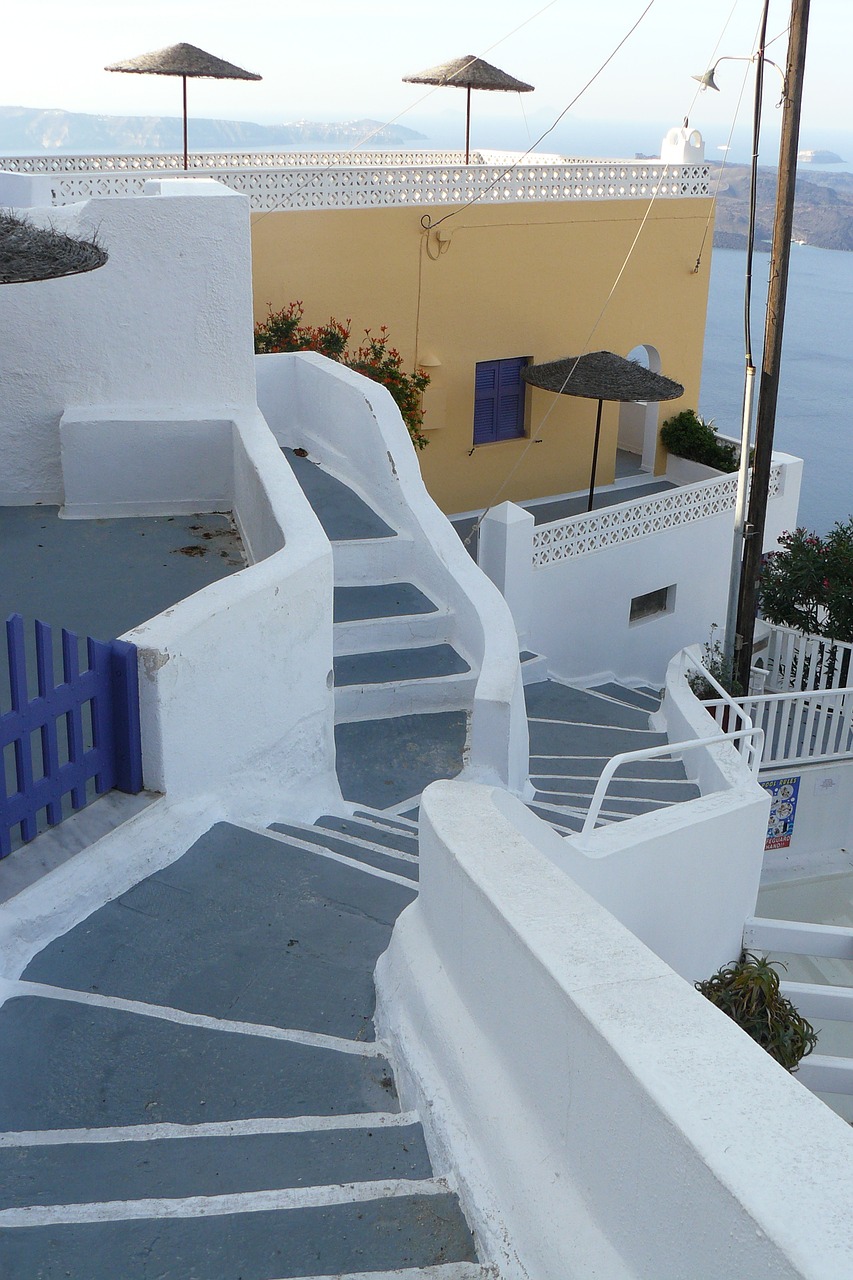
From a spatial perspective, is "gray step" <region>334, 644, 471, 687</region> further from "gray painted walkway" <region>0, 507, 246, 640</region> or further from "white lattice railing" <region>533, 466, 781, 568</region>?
"white lattice railing" <region>533, 466, 781, 568</region>

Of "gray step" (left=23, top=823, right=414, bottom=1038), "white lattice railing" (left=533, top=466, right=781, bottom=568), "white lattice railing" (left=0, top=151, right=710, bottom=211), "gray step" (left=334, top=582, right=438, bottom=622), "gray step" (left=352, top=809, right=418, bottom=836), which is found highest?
"white lattice railing" (left=0, top=151, right=710, bottom=211)

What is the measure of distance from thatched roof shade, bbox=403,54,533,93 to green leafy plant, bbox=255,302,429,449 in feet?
14.9

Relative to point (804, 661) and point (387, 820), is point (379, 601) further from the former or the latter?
point (804, 661)

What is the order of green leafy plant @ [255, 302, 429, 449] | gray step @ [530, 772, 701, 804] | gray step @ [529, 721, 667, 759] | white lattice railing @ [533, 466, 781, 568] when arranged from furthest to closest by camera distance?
green leafy plant @ [255, 302, 429, 449] < white lattice railing @ [533, 466, 781, 568] < gray step @ [529, 721, 667, 759] < gray step @ [530, 772, 701, 804]

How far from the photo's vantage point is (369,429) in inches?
368

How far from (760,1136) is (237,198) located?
7160mm

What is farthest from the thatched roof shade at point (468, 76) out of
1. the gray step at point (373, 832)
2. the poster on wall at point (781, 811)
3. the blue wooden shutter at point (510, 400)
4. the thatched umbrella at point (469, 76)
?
the gray step at point (373, 832)

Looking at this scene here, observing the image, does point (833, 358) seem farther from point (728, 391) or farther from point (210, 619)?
point (210, 619)

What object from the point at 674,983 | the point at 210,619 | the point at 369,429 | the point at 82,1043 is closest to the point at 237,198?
the point at 369,429

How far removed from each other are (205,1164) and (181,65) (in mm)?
16177

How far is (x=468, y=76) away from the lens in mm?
18109

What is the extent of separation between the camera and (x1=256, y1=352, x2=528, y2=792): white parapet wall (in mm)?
7438

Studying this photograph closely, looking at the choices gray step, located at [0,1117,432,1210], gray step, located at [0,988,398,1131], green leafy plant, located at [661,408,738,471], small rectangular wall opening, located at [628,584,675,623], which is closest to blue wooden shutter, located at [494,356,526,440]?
green leafy plant, located at [661,408,738,471]

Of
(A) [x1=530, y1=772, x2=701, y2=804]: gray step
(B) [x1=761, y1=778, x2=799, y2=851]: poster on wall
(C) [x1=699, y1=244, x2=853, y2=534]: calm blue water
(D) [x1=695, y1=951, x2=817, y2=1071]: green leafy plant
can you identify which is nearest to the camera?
(D) [x1=695, y1=951, x2=817, y2=1071]: green leafy plant
